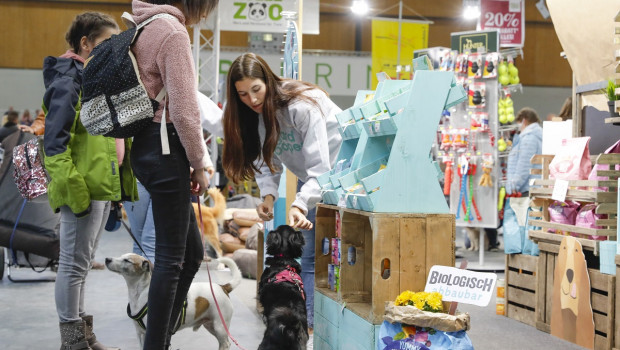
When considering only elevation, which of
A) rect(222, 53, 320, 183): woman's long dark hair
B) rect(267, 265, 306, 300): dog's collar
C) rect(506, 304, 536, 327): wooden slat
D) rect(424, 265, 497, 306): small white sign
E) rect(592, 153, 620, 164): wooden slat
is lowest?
rect(506, 304, 536, 327): wooden slat

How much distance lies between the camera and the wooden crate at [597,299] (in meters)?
3.57

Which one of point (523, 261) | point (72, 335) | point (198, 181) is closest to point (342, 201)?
point (198, 181)

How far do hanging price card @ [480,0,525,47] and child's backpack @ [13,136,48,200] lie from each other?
31.8 feet

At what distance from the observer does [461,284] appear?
8.02 feet

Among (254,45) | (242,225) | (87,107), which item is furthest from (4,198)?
(254,45)

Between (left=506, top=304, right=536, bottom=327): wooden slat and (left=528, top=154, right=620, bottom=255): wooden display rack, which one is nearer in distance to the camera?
(left=528, top=154, right=620, bottom=255): wooden display rack

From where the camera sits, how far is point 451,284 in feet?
8.13

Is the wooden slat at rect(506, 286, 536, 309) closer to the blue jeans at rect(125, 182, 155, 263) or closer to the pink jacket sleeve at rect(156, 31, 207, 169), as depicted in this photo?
the blue jeans at rect(125, 182, 155, 263)

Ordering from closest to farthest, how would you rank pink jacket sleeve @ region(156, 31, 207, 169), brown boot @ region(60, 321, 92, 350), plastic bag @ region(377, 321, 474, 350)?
pink jacket sleeve @ region(156, 31, 207, 169), plastic bag @ region(377, 321, 474, 350), brown boot @ region(60, 321, 92, 350)

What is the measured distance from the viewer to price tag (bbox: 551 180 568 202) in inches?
A: 157

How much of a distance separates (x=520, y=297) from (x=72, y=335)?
2970mm

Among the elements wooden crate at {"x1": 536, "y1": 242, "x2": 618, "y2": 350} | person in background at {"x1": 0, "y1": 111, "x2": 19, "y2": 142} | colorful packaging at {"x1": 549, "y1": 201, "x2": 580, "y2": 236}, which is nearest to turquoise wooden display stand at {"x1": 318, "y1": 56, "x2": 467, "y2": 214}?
wooden crate at {"x1": 536, "y1": 242, "x2": 618, "y2": 350}

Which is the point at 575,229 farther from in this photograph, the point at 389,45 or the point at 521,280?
the point at 389,45

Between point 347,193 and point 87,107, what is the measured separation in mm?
1083
